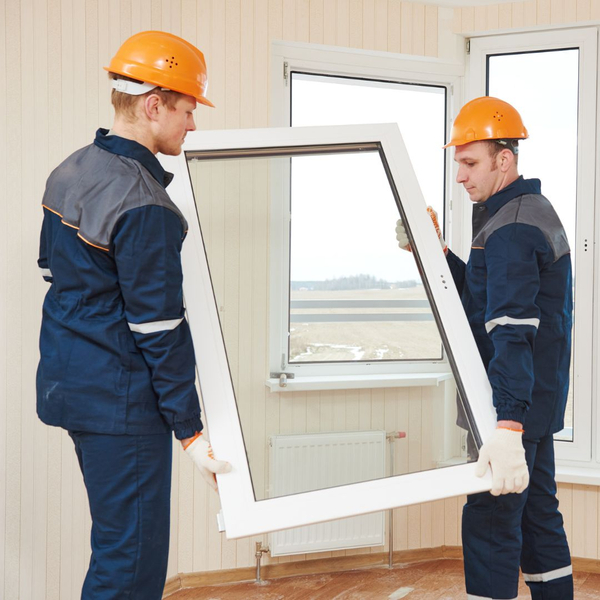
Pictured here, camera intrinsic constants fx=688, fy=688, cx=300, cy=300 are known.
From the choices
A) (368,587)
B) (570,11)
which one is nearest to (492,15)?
(570,11)

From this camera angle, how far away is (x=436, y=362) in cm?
181

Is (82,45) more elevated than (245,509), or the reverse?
(82,45)

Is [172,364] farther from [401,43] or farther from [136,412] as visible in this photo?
[401,43]

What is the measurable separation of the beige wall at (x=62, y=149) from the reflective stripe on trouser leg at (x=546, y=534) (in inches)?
21.0

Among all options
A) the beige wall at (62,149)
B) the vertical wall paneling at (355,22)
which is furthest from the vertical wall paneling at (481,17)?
the vertical wall paneling at (355,22)

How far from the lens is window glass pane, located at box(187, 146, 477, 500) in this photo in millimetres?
1657

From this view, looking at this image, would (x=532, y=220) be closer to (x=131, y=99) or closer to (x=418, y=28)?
(x=131, y=99)

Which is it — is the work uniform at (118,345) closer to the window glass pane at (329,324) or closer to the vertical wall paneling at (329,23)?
the window glass pane at (329,324)

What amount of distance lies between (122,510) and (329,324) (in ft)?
2.72

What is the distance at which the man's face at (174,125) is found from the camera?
5.24ft

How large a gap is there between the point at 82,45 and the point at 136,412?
1529 millimetres

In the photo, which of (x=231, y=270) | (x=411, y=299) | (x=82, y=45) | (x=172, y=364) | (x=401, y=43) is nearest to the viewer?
(x=172, y=364)

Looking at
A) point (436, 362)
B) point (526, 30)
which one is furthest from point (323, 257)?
point (526, 30)

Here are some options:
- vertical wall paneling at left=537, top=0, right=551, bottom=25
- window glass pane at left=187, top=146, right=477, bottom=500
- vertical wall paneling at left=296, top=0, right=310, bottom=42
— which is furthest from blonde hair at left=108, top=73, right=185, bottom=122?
vertical wall paneling at left=537, top=0, right=551, bottom=25
